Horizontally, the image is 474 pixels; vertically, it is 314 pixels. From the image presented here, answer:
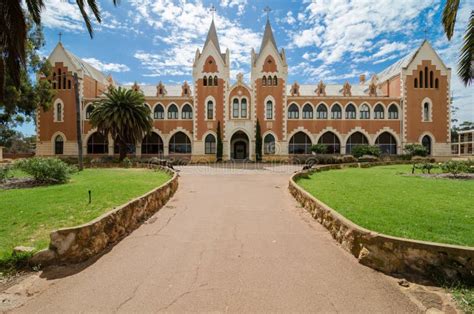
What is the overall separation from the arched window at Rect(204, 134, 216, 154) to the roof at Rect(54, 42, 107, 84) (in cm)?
1986

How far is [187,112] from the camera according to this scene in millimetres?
37375

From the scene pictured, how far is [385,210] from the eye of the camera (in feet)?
24.2

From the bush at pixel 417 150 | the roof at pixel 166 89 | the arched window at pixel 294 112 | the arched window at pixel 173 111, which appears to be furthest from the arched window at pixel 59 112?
the bush at pixel 417 150

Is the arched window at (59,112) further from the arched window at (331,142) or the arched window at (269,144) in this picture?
the arched window at (331,142)

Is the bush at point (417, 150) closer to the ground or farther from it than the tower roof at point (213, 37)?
closer to the ground

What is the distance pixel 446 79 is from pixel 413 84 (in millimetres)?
4738

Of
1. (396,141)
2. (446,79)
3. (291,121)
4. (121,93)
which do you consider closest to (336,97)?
(291,121)

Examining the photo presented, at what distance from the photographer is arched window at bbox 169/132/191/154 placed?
37594 millimetres

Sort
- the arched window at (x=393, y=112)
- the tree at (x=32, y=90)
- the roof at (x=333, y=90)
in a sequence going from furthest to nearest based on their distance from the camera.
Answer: the roof at (x=333, y=90)
the arched window at (x=393, y=112)
the tree at (x=32, y=90)

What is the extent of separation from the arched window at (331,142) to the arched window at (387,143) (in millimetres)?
5260

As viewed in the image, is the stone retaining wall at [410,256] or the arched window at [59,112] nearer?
the stone retaining wall at [410,256]

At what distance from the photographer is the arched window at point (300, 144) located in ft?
121

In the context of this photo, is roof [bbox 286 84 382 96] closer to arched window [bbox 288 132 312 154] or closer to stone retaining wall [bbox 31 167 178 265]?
arched window [bbox 288 132 312 154]

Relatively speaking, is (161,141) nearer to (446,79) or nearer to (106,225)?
(106,225)
